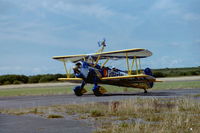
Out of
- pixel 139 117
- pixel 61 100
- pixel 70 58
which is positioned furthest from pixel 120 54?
pixel 139 117

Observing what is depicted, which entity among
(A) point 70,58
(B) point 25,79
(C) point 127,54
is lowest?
(B) point 25,79

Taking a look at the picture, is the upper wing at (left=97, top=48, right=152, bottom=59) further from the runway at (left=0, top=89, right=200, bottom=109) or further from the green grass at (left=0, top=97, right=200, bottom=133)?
the green grass at (left=0, top=97, right=200, bottom=133)

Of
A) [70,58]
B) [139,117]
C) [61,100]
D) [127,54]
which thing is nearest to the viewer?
[139,117]

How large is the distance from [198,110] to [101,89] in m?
14.5

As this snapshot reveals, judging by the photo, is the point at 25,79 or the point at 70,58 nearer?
the point at 70,58

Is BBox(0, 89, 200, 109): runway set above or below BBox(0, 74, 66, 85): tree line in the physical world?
below

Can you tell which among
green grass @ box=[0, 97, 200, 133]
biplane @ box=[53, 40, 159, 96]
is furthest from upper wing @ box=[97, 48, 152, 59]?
green grass @ box=[0, 97, 200, 133]

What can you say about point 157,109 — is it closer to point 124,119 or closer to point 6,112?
point 124,119

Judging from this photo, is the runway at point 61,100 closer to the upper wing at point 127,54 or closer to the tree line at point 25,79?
the upper wing at point 127,54

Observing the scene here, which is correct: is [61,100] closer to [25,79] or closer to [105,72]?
[105,72]

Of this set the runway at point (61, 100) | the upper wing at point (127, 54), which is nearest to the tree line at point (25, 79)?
the upper wing at point (127, 54)

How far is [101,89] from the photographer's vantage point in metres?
29.0

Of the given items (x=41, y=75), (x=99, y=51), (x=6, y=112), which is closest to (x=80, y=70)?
(x=99, y=51)

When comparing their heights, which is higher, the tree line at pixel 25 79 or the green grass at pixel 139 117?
the tree line at pixel 25 79
